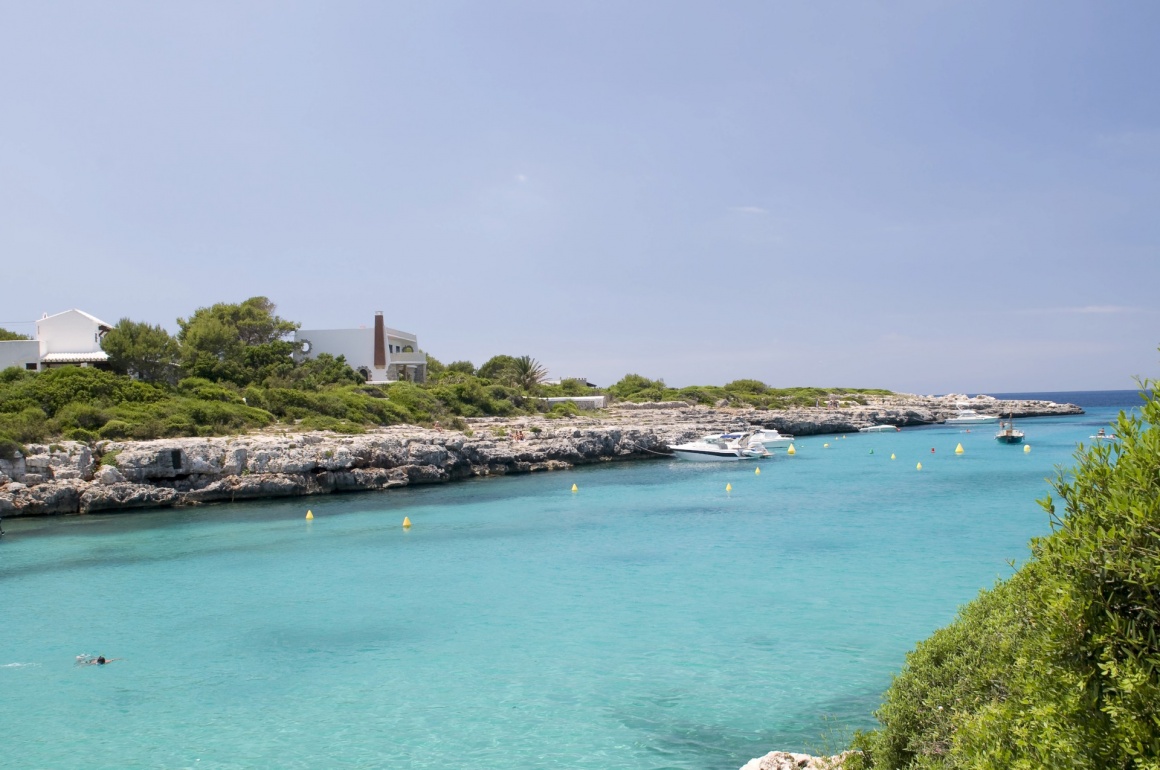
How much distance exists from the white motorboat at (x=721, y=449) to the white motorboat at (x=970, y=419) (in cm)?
4412

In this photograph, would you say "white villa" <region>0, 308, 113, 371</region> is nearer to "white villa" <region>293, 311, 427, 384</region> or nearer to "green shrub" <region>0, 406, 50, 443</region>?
"green shrub" <region>0, 406, 50, 443</region>

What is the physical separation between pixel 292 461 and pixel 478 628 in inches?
954

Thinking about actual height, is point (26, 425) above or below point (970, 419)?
above

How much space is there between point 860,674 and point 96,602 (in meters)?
16.9

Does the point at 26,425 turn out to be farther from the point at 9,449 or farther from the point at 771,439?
the point at 771,439

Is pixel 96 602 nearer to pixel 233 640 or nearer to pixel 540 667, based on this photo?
pixel 233 640

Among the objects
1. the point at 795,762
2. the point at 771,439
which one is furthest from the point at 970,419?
the point at 795,762

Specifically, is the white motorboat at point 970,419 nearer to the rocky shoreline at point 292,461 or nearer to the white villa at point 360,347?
the rocky shoreline at point 292,461

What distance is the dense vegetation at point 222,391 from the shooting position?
35250 mm

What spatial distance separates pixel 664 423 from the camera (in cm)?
6412

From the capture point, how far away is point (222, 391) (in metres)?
43.5

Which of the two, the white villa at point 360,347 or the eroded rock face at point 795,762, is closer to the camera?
the eroded rock face at point 795,762

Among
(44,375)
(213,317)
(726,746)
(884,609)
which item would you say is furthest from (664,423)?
(726,746)

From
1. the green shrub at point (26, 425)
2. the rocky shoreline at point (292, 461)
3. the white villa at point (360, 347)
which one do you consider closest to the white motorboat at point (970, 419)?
the rocky shoreline at point (292, 461)
